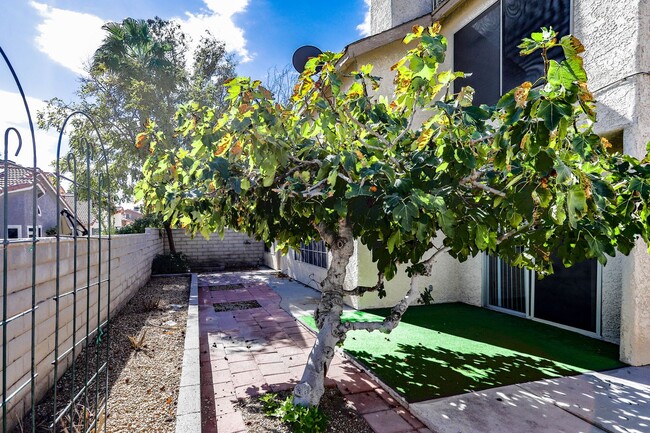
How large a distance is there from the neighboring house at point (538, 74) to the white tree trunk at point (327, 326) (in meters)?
4.22

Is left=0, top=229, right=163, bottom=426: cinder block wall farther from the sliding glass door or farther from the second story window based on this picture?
the second story window

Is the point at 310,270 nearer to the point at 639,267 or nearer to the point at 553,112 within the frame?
the point at 639,267

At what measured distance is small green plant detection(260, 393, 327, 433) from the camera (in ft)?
10.8

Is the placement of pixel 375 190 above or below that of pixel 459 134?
below

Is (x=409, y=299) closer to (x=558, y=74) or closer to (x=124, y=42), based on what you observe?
(x=558, y=74)

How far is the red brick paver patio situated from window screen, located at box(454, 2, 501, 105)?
648 cm

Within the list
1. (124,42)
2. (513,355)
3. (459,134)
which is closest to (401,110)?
(459,134)

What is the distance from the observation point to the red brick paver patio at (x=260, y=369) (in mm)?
3732

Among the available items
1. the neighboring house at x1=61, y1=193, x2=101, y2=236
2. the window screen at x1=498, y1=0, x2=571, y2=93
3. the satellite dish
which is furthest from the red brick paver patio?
the satellite dish

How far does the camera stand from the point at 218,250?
17.7m

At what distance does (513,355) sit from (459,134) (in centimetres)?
450

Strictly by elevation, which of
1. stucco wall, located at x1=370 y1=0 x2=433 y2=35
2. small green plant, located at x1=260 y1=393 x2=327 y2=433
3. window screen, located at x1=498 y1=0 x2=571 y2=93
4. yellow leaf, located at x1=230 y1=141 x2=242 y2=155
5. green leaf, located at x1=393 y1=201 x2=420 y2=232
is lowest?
small green plant, located at x1=260 y1=393 x2=327 y2=433

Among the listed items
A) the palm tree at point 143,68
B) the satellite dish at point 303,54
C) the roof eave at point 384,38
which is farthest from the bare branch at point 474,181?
the palm tree at point 143,68

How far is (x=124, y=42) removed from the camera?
16719 mm
